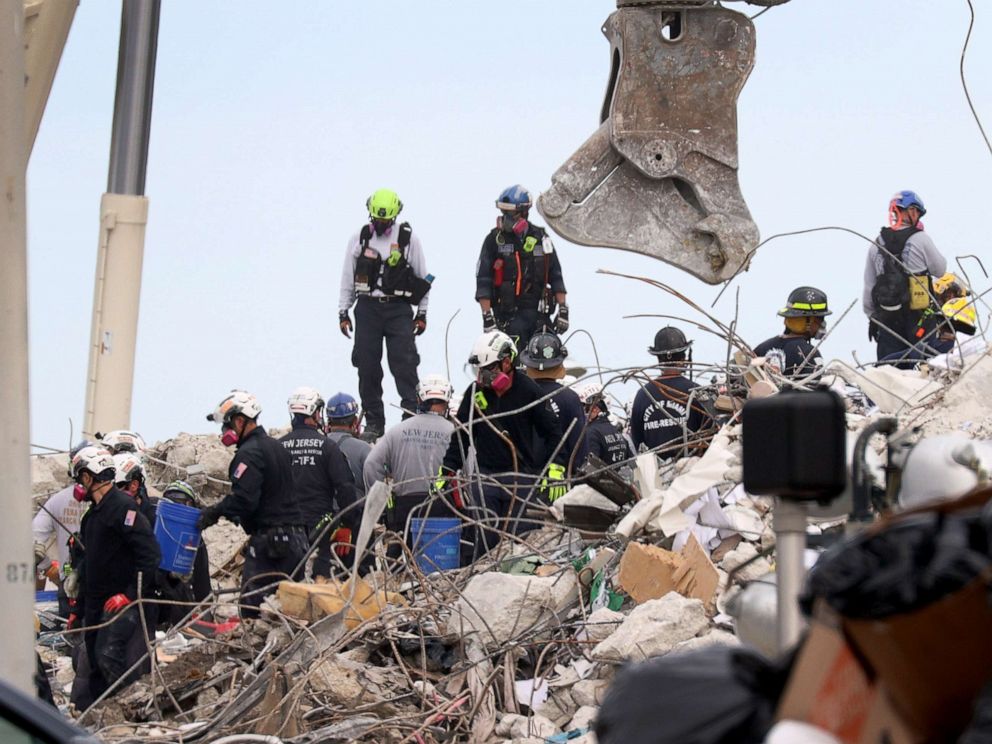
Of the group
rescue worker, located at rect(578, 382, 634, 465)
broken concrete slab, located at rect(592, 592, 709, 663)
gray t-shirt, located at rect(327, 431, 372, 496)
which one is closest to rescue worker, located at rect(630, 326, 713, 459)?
rescue worker, located at rect(578, 382, 634, 465)

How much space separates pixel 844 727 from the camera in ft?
5.80

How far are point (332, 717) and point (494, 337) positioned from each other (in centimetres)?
298

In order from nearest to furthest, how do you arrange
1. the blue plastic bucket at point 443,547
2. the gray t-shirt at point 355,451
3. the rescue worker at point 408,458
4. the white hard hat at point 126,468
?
the blue plastic bucket at point 443,547
the white hard hat at point 126,468
the rescue worker at point 408,458
the gray t-shirt at point 355,451

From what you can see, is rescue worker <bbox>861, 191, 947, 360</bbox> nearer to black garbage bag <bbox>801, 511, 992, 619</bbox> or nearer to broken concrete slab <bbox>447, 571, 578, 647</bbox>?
broken concrete slab <bbox>447, 571, 578, 647</bbox>

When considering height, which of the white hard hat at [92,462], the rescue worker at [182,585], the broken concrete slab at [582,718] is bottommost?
the rescue worker at [182,585]

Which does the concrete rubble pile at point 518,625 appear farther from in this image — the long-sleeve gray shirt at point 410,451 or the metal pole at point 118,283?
the metal pole at point 118,283

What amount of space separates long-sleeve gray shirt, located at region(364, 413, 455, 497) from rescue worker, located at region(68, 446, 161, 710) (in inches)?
64.2

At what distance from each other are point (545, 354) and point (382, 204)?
2493 millimetres

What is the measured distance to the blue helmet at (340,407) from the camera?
13008 millimetres

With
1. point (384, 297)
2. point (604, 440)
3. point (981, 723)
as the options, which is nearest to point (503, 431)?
point (604, 440)

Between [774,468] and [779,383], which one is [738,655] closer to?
[774,468]

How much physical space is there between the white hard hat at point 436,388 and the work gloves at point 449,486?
1.13 meters

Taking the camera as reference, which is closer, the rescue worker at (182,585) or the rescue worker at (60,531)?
the rescue worker at (182,585)

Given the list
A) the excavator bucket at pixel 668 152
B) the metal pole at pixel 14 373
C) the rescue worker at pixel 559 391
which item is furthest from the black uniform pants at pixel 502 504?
the metal pole at pixel 14 373
